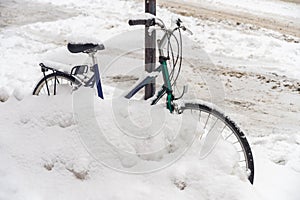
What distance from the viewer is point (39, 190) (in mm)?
2604

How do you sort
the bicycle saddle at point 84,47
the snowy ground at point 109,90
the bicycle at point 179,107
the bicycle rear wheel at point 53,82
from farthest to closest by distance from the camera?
the bicycle rear wheel at point 53,82, the bicycle saddle at point 84,47, the bicycle at point 179,107, the snowy ground at point 109,90

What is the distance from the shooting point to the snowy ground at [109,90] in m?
2.61

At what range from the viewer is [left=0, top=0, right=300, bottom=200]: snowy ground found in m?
2.61

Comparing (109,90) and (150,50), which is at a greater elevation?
(150,50)

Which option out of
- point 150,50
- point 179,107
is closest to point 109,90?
point 150,50

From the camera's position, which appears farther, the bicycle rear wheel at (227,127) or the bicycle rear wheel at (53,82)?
the bicycle rear wheel at (53,82)

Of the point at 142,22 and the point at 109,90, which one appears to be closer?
the point at 142,22

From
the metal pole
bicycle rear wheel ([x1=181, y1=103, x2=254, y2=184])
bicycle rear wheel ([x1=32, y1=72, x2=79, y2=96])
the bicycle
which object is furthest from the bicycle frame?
bicycle rear wheel ([x1=32, y1=72, x2=79, y2=96])

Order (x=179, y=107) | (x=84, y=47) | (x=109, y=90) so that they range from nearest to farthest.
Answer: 1. (x=179, y=107)
2. (x=84, y=47)
3. (x=109, y=90)

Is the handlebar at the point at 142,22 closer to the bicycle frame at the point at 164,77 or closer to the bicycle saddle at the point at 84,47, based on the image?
the bicycle frame at the point at 164,77

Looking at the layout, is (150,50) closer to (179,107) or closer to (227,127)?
(179,107)

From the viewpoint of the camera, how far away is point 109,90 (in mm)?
5340

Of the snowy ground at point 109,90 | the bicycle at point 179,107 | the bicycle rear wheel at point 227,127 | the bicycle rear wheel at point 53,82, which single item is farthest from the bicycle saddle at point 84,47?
the bicycle rear wheel at point 227,127

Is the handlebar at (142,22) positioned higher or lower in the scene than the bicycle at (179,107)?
higher
